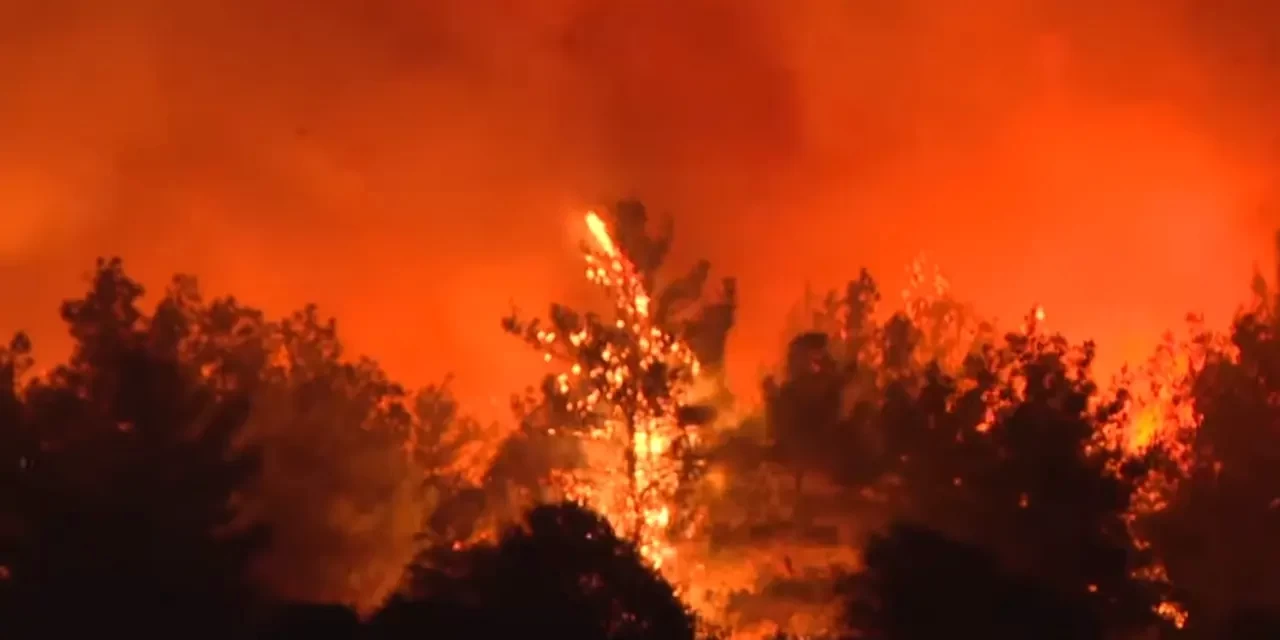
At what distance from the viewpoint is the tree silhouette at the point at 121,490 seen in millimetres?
14766

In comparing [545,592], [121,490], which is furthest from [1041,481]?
[121,490]

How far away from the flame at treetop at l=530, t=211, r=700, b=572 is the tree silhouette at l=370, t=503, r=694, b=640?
953cm

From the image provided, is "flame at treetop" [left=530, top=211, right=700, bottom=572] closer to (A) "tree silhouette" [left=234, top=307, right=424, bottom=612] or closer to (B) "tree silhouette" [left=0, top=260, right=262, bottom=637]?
(A) "tree silhouette" [left=234, top=307, right=424, bottom=612]

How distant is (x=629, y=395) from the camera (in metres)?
24.8

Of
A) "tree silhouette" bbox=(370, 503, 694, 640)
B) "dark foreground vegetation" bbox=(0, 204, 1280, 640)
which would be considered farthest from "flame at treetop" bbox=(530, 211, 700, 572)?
"tree silhouette" bbox=(370, 503, 694, 640)

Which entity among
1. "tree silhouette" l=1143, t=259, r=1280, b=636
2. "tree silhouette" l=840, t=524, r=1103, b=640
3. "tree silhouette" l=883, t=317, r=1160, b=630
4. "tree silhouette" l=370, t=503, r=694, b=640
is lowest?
"tree silhouette" l=370, t=503, r=694, b=640

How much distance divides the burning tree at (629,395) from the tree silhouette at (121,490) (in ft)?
28.5

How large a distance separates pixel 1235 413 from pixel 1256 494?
217 centimetres

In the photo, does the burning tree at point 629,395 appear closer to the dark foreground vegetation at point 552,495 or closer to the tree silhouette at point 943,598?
the dark foreground vegetation at point 552,495

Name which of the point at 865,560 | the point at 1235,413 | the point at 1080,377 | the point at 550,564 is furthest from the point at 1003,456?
the point at 1235,413

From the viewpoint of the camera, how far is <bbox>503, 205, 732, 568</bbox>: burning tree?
2462 cm

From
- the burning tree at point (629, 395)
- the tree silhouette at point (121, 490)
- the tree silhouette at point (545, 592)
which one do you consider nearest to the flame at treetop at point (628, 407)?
the burning tree at point (629, 395)

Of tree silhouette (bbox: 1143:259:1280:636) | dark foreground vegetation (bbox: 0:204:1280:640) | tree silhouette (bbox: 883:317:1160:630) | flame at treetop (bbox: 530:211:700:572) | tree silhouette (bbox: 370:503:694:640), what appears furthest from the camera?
flame at treetop (bbox: 530:211:700:572)

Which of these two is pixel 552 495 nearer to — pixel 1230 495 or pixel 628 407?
pixel 628 407
